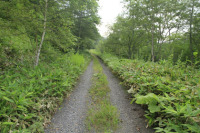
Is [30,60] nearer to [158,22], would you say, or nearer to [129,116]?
[129,116]

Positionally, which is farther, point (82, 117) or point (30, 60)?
point (30, 60)

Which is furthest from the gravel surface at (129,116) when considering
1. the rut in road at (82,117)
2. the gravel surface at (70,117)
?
the gravel surface at (70,117)

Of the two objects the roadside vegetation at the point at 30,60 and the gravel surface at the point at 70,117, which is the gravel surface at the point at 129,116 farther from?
the roadside vegetation at the point at 30,60

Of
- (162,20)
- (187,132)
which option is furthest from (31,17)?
(162,20)

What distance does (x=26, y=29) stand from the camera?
12.5ft

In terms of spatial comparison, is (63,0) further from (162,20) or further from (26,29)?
(162,20)

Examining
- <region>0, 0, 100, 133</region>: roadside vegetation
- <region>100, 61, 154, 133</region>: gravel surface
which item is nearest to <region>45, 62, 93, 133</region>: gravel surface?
<region>0, 0, 100, 133</region>: roadside vegetation

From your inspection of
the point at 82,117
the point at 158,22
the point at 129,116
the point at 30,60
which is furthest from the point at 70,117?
the point at 158,22

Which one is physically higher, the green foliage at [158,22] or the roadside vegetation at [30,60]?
the green foliage at [158,22]

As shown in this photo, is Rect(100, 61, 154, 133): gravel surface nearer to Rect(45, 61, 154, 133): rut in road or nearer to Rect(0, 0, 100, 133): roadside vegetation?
Rect(45, 61, 154, 133): rut in road

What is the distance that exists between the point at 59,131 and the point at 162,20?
16657 millimetres

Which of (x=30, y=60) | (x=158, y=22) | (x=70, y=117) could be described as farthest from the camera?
(x=158, y=22)

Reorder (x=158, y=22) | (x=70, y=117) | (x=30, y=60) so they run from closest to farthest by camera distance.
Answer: (x=70, y=117) < (x=30, y=60) < (x=158, y=22)

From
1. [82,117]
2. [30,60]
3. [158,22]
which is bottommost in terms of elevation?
[82,117]
